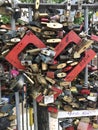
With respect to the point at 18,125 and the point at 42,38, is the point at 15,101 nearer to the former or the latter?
the point at 18,125

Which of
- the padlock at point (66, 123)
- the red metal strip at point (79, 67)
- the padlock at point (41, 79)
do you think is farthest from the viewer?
the padlock at point (66, 123)

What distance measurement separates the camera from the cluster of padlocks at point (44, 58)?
2.45m

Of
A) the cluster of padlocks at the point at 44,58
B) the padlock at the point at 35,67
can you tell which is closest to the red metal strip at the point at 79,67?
A: the cluster of padlocks at the point at 44,58

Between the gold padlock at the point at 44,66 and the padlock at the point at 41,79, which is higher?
the gold padlock at the point at 44,66

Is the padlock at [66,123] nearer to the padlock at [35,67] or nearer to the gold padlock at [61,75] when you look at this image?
the gold padlock at [61,75]

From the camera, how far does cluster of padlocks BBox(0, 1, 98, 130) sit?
245 cm

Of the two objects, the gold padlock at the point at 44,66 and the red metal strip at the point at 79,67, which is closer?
the gold padlock at the point at 44,66

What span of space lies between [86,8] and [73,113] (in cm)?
95

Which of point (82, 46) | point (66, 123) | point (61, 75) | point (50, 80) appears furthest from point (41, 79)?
point (66, 123)

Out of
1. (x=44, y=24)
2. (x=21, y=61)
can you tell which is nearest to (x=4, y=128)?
(x=21, y=61)

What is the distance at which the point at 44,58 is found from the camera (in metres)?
2.38

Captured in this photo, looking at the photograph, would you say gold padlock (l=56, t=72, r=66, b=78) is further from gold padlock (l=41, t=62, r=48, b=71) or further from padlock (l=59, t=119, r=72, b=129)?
padlock (l=59, t=119, r=72, b=129)

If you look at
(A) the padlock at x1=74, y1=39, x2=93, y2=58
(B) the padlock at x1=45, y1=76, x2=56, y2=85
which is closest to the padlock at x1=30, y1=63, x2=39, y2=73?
(B) the padlock at x1=45, y1=76, x2=56, y2=85

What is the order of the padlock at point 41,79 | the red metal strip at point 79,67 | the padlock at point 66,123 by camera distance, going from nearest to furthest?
the padlock at point 41,79 < the red metal strip at point 79,67 < the padlock at point 66,123
